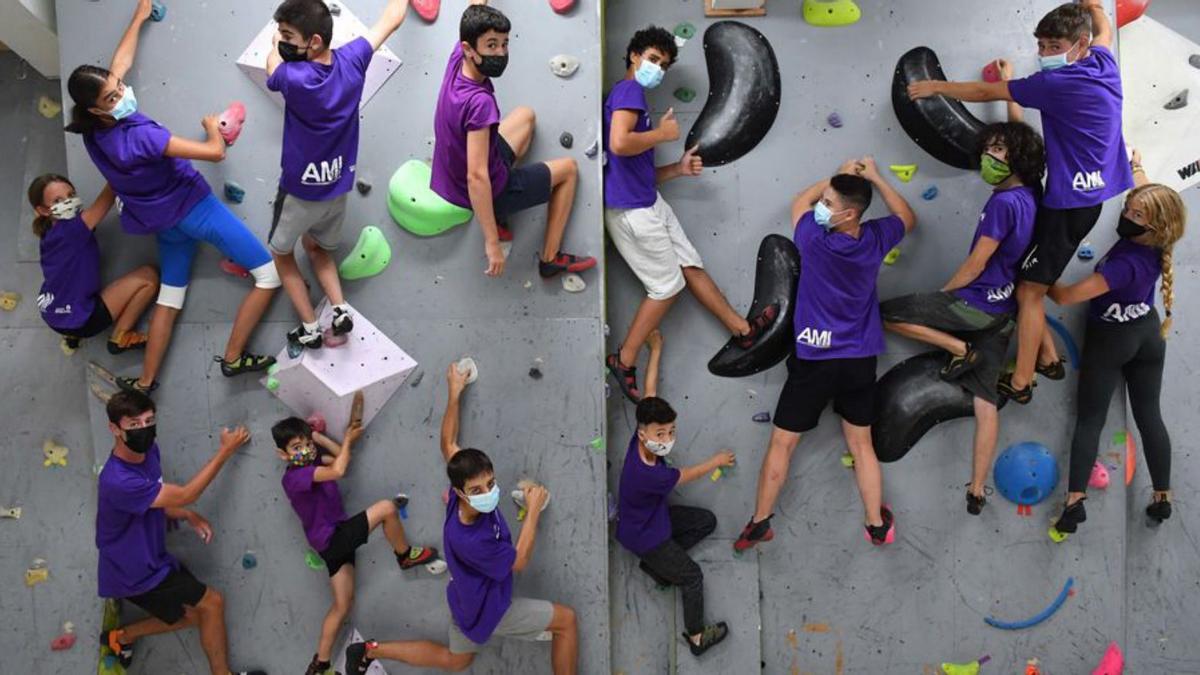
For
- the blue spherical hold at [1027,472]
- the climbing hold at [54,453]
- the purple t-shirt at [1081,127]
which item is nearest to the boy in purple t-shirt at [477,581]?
the climbing hold at [54,453]

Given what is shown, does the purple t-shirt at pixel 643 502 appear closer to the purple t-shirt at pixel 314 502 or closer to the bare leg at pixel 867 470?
the bare leg at pixel 867 470

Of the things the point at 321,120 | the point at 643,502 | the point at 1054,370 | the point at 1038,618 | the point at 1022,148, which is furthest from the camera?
the point at 1038,618

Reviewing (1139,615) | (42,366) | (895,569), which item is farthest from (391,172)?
(1139,615)

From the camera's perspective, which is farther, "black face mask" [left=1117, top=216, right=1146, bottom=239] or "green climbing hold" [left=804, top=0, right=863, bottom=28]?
"green climbing hold" [left=804, top=0, right=863, bottom=28]

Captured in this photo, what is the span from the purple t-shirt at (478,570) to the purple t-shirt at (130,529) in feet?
3.72

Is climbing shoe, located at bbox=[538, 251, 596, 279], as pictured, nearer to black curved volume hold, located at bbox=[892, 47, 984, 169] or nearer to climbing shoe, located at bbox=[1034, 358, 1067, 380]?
black curved volume hold, located at bbox=[892, 47, 984, 169]

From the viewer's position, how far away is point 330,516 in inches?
165

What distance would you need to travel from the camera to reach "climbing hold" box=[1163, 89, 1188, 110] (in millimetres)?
4418

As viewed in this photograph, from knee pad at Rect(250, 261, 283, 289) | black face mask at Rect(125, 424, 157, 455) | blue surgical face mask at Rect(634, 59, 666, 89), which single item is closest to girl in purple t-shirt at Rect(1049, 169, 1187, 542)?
blue surgical face mask at Rect(634, 59, 666, 89)

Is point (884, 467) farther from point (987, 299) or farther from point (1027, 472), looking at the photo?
point (987, 299)

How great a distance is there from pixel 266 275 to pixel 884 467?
2657mm

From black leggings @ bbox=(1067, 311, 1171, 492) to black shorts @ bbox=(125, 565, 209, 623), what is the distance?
3.58m

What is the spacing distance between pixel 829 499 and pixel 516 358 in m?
1.47

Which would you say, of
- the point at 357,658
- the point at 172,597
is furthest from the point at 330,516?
the point at 172,597
